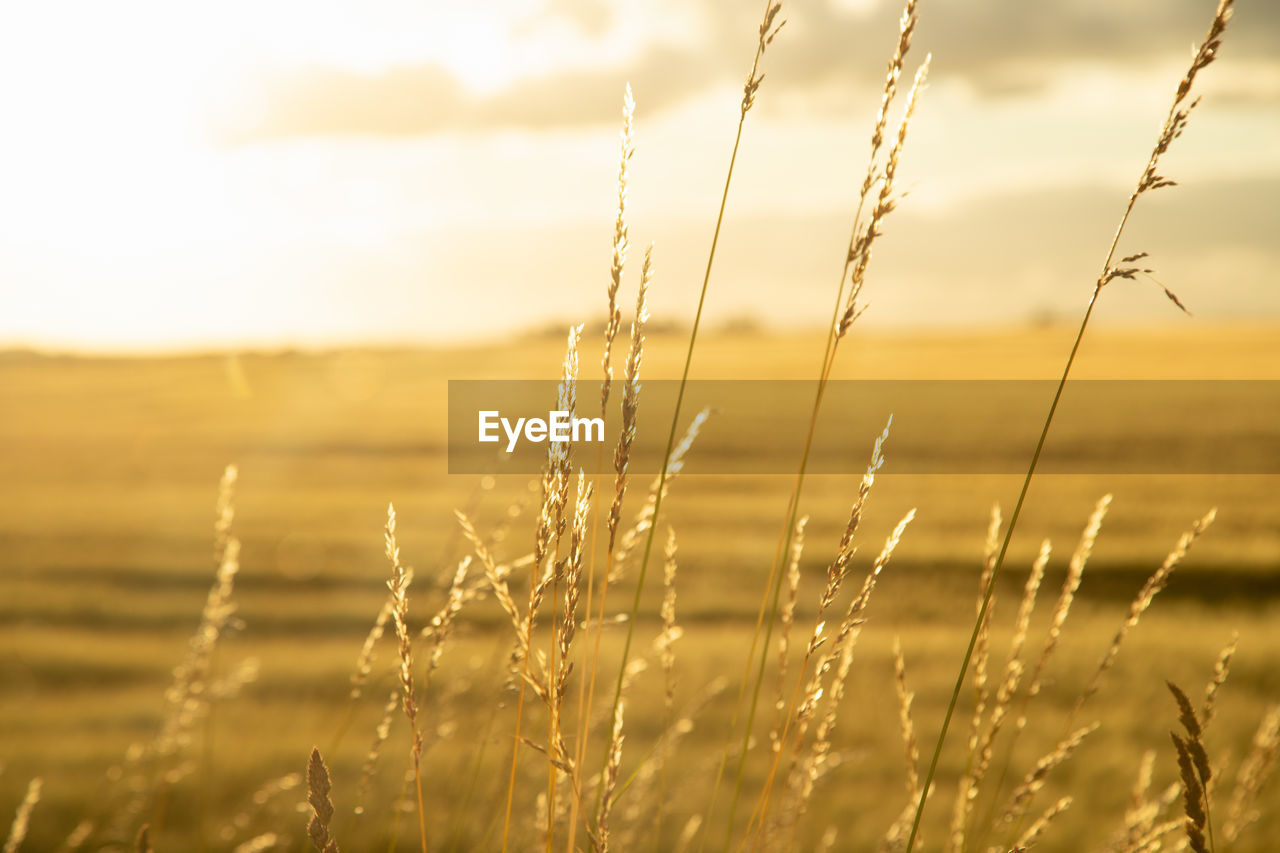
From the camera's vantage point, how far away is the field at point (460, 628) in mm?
3586

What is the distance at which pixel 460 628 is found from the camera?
5.58 feet

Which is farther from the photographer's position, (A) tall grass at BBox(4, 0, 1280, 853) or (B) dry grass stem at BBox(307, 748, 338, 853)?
(A) tall grass at BBox(4, 0, 1280, 853)

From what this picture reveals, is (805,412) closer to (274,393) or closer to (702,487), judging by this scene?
(702,487)

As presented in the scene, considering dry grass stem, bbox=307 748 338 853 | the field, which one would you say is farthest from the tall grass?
the field

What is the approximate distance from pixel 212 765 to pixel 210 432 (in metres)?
12.0

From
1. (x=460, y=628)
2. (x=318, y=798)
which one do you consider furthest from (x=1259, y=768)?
(x=318, y=798)

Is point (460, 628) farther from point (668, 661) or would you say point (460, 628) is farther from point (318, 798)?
point (318, 798)

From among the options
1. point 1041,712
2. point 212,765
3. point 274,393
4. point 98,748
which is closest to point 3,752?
point 98,748

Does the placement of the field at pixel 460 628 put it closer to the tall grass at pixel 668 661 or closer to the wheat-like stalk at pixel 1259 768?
the tall grass at pixel 668 661

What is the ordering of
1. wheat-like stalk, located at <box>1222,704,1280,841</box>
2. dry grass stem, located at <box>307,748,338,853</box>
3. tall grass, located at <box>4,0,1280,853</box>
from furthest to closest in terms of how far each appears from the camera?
1. wheat-like stalk, located at <box>1222,704,1280,841</box>
2. tall grass, located at <box>4,0,1280,853</box>
3. dry grass stem, located at <box>307,748,338,853</box>

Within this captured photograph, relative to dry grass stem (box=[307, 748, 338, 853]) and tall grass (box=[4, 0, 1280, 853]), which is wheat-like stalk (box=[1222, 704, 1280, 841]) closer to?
tall grass (box=[4, 0, 1280, 853])

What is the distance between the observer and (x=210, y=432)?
14742mm

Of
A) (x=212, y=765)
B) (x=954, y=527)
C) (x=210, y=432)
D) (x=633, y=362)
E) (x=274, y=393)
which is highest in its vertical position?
(x=274, y=393)

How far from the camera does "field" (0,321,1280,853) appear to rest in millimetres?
3586
